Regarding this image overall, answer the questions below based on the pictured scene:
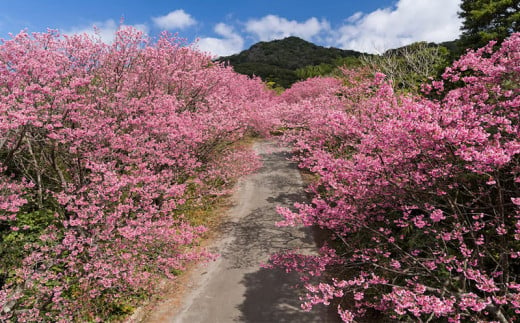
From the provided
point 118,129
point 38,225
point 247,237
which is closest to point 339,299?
point 247,237

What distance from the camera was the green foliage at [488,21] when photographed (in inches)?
695

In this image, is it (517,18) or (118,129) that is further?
(517,18)

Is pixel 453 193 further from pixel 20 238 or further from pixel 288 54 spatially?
pixel 288 54

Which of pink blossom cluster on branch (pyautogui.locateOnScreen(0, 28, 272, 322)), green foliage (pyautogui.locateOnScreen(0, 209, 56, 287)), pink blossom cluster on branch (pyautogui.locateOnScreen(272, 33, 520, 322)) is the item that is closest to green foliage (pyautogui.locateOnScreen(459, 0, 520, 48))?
pink blossom cluster on branch (pyautogui.locateOnScreen(272, 33, 520, 322))

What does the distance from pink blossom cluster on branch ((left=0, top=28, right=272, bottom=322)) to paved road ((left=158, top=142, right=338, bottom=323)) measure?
4.05 feet

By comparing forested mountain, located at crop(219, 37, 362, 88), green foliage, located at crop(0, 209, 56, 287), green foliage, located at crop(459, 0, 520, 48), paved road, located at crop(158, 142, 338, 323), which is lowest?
paved road, located at crop(158, 142, 338, 323)

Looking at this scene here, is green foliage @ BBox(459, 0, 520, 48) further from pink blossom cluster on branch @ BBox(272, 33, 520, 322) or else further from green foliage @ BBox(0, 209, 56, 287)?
green foliage @ BBox(0, 209, 56, 287)

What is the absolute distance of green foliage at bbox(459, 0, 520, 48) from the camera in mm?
17656

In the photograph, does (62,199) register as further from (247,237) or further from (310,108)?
(310,108)

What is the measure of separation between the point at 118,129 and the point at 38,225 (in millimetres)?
4596

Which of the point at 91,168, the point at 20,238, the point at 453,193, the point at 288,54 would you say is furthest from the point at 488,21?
the point at 288,54

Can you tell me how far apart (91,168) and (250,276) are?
6.36m

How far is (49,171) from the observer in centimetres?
1180

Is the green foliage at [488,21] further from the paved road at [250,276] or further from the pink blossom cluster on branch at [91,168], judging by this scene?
the pink blossom cluster on branch at [91,168]
